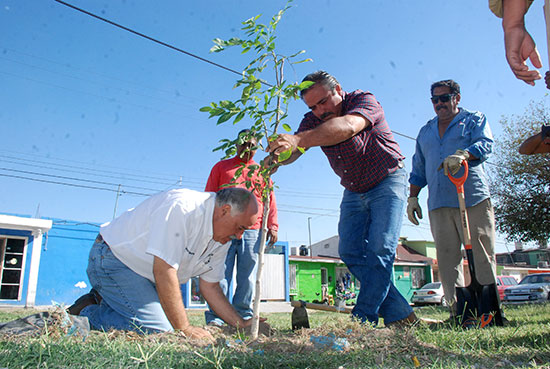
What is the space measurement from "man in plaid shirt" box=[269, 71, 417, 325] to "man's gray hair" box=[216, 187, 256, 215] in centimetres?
50

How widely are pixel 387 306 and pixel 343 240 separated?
65 centimetres

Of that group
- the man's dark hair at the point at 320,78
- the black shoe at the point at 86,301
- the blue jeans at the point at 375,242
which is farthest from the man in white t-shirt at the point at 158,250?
the man's dark hair at the point at 320,78

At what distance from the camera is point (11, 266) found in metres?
17.1

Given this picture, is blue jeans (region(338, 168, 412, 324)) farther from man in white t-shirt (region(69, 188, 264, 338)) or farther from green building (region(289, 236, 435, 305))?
green building (region(289, 236, 435, 305))

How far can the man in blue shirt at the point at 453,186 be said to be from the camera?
12.7ft

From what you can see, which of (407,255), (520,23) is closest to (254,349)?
(520,23)

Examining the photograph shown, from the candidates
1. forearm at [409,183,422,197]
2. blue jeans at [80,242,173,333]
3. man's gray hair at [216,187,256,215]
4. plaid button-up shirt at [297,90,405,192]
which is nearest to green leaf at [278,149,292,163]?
man's gray hair at [216,187,256,215]

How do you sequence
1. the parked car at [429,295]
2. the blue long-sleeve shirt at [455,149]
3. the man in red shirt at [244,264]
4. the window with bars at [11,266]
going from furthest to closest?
the parked car at [429,295], the window with bars at [11,266], the blue long-sleeve shirt at [455,149], the man in red shirt at [244,264]

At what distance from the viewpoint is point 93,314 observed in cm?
295

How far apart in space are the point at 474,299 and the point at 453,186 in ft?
3.82

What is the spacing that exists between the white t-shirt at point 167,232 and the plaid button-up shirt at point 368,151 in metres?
1.20

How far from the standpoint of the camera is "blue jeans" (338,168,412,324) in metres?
3.16

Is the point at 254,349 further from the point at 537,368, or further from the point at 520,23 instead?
the point at 520,23

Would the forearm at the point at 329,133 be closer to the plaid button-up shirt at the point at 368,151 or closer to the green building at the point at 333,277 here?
the plaid button-up shirt at the point at 368,151
